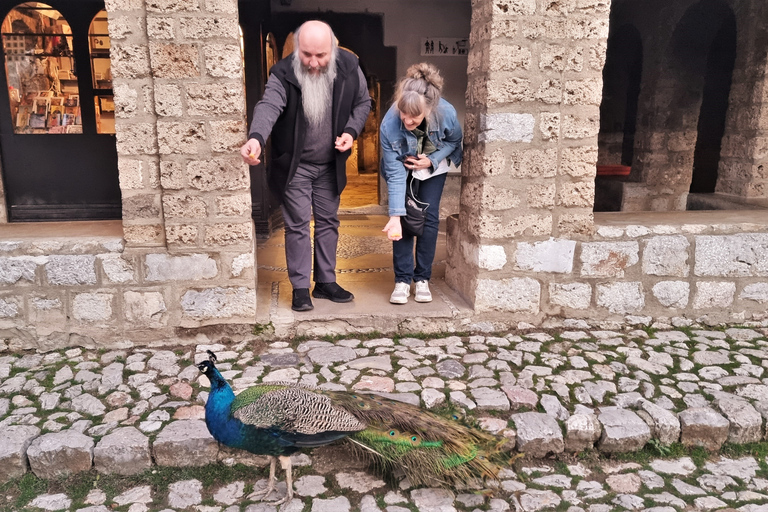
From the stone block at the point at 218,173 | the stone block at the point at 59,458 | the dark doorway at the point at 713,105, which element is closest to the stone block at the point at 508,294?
the stone block at the point at 218,173

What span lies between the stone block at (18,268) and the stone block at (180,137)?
44.5 inches

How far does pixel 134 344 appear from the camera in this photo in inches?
166

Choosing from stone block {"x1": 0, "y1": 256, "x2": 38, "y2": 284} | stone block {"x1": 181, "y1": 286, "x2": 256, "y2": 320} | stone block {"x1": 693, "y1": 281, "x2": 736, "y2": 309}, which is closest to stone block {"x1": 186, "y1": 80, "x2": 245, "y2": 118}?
stone block {"x1": 181, "y1": 286, "x2": 256, "y2": 320}

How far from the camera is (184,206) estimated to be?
404cm

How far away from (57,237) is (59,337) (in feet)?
2.20

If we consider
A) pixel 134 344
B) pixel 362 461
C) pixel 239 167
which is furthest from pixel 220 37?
Result: pixel 362 461

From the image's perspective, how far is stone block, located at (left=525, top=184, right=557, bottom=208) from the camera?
4.30 meters

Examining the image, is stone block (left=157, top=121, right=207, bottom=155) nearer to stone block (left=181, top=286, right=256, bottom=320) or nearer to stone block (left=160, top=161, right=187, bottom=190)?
stone block (left=160, top=161, right=187, bottom=190)

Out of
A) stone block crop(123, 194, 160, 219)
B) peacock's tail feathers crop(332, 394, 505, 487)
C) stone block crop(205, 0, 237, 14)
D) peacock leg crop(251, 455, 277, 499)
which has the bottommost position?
peacock leg crop(251, 455, 277, 499)

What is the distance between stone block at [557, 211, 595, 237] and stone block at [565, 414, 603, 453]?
1.57 meters

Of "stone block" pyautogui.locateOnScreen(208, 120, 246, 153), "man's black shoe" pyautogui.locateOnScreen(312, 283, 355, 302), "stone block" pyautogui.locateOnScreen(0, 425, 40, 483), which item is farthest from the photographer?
"man's black shoe" pyautogui.locateOnScreen(312, 283, 355, 302)

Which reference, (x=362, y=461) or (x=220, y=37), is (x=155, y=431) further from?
(x=220, y=37)

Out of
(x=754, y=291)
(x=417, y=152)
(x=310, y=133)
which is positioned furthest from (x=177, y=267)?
(x=754, y=291)

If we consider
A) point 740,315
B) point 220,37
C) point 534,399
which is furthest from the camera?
point 740,315
